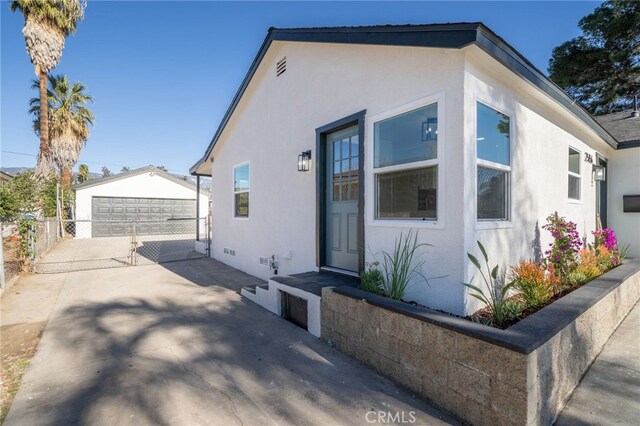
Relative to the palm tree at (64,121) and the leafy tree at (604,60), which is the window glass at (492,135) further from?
the palm tree at (64,121)

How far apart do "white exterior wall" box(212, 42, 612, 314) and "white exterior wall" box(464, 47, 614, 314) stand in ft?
0.05

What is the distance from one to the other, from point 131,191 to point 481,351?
19.7 metres

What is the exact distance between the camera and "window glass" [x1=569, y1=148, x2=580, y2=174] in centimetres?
611

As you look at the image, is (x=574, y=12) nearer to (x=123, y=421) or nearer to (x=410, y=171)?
(x=410, y=171)

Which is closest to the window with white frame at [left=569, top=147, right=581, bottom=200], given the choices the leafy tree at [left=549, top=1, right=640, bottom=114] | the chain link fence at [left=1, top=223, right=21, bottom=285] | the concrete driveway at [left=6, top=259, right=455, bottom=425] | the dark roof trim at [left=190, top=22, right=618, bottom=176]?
the dark roof trim at [left=190, top=22, right=618, bottom=176]

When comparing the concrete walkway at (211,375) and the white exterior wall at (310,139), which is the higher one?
the white exterior wall at (310,139)

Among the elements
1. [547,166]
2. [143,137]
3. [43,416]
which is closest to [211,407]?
[43,416]

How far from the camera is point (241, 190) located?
326 inches

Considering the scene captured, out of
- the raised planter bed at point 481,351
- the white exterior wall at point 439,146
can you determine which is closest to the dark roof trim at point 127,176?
the white exterior wall at point 439,146

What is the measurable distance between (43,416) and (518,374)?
3.46 meters

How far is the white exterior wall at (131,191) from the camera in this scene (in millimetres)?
16391

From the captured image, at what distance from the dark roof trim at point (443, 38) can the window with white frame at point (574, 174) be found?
642mm

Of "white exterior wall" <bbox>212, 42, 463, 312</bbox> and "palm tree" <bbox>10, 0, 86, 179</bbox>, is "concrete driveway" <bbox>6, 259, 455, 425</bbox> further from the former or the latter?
"palm tree" <bbox>10, 0, 86, 179</bbox>

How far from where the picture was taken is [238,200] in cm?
854
